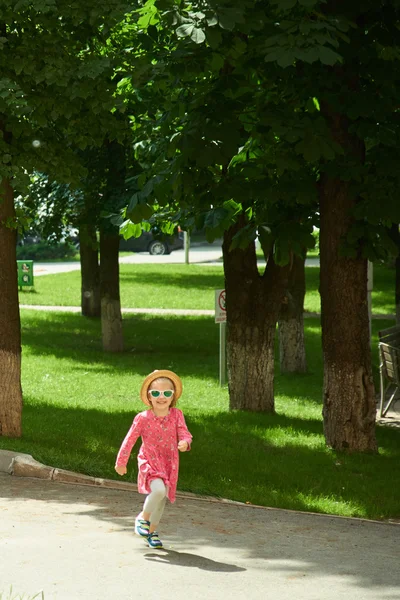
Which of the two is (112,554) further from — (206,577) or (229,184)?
(229,184)

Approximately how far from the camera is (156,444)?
777 cm

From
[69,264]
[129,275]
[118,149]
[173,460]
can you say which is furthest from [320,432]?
[69,264]

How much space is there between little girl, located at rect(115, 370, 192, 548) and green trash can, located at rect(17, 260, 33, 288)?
2490 cm

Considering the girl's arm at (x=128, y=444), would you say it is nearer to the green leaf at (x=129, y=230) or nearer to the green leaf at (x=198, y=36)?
the green leaf at (x=198, y=36)

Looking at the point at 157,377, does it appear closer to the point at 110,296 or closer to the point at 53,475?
the point at 53,475

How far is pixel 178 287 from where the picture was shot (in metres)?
34.4

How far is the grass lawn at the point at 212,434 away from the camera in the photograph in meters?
10.2

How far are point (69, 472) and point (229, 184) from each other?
3.00 m

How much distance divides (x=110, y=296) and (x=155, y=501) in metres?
14.4

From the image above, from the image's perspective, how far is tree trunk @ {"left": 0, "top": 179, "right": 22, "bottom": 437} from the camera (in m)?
11.3

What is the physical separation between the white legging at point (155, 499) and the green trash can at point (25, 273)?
25060 mm

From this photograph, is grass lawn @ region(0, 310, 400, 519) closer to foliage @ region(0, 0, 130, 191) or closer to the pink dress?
the pink dress

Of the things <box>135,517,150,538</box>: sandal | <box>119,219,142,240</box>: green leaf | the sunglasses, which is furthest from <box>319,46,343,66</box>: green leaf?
<box>119,219,142,240</box>: green leaf

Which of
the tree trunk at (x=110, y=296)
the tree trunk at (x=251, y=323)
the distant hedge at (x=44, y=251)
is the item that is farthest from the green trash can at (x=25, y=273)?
the tree trunk at (x=251, y=323)
